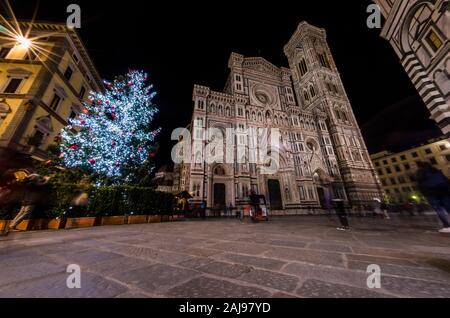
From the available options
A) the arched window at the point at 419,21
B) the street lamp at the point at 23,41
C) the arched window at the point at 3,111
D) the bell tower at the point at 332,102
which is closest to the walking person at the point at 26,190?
the street lamp at the point at 23,41

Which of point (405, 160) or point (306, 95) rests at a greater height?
point (306, 95)

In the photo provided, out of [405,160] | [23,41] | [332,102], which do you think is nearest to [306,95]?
[332,102]

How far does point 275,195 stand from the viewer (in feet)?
69.3

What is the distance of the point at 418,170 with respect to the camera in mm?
5023

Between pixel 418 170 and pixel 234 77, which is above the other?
pixel 234 77

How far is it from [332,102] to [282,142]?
43.9 ft

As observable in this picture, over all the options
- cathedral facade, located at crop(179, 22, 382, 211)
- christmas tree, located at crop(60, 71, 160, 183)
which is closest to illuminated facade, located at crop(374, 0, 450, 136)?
cathedral facade, located at crop(179, 22, 382, 211)

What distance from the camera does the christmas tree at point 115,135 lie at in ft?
34.2

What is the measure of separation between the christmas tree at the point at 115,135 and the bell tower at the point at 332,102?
24.3 meters

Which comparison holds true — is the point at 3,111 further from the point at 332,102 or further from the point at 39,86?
the point at 332,102

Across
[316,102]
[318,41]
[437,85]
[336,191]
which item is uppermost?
[318,41]
